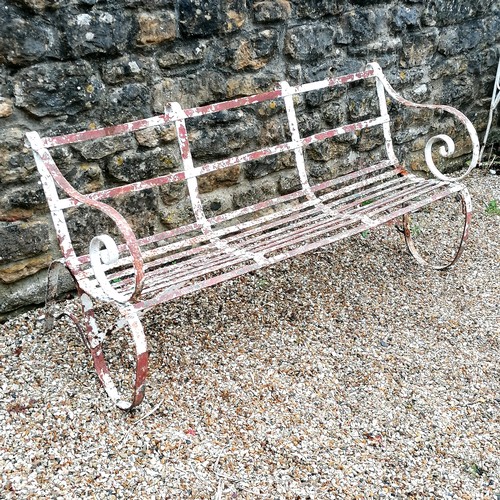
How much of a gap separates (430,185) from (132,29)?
5.63ft

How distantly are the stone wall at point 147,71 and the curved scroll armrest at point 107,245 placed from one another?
0.37 meters

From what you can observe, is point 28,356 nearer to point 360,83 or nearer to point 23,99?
point 23,99

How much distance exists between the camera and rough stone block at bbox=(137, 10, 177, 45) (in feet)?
8.95

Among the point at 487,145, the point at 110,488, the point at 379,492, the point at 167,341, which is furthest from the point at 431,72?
the point at 110,488

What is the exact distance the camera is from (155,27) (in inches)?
109

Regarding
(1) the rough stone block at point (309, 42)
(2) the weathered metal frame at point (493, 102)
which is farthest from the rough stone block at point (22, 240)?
(2) the weathered metal frame at point (493, 102)

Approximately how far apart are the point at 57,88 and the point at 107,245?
98 centimetres

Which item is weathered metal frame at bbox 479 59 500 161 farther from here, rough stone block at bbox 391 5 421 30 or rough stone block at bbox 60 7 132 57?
rough stone block at bbox 60 7 132 57

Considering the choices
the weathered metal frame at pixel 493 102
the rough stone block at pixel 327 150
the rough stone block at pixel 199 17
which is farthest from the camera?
the weathered metal frame at pixel 493 102

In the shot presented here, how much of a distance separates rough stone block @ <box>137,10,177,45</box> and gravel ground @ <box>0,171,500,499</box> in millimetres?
1269

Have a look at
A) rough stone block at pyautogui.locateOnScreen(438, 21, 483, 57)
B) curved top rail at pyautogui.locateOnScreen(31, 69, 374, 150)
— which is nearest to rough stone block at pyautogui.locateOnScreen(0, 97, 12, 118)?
curved top rail at pyautogui.locateOnScreen(31, 69, 374, 150)

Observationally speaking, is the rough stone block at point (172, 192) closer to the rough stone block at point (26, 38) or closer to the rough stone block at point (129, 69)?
the rough stone block at point (129, 69)

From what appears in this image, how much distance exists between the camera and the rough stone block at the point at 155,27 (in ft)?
8.95

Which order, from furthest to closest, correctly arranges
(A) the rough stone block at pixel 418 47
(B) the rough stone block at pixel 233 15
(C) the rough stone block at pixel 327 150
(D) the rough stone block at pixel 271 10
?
(A) the rough stone block at pixel 418 47 → (C) the rough stone block at pixel 327 150 → (D) the rough stone block at pixel 271 10 → (B) the rough stone block at pixel 233 15
